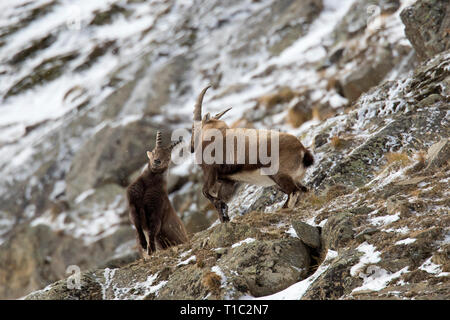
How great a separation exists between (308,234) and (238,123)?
56.8 ft

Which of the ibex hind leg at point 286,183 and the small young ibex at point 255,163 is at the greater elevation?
the small young ibex at point 255,163

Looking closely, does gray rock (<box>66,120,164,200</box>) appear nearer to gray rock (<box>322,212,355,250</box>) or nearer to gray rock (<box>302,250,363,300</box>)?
gray rock (<box>322,212,355,250</box>)

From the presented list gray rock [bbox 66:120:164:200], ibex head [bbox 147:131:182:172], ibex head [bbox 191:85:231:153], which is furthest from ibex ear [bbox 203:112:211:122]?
gray rock [bbox 66:120:164:200]

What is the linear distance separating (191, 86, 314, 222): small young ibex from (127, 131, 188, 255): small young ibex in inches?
38.3

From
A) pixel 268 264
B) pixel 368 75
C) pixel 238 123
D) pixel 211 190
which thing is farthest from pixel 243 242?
pixel 238 123

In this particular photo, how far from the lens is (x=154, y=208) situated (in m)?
9.51

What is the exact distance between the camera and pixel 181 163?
23422mm

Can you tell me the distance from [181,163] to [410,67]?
33.8 feet

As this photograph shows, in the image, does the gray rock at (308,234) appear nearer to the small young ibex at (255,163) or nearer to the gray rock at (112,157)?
the small young ibex at (255,163)

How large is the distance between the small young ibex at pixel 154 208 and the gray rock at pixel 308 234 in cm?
341

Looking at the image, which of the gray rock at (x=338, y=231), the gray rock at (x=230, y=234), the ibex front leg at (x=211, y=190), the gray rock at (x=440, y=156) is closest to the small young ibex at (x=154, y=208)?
→ the ibex front leg at (x=211, y=190)

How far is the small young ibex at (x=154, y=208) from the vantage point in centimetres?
941

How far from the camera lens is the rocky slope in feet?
19.9
